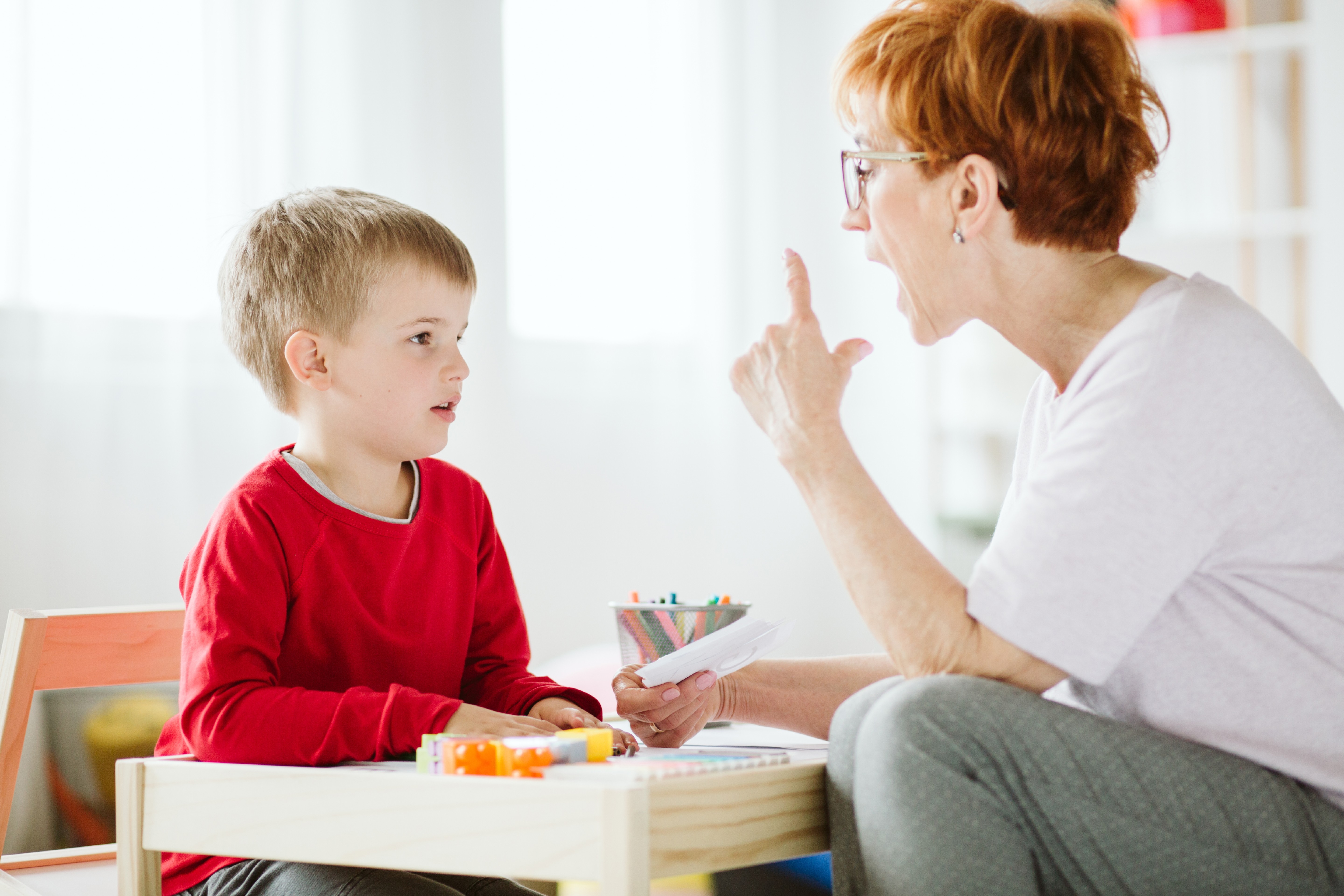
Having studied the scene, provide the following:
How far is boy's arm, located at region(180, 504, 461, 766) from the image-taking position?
946mm

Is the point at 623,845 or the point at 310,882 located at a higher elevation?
the point at 623,845

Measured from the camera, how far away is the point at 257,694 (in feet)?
3.17

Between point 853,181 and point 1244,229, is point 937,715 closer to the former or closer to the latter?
point 853,181

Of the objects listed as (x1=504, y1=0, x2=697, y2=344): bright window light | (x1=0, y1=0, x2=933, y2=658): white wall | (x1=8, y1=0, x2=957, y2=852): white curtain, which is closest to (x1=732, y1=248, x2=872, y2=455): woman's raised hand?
(x1=0, y1=0, x2=933, y2=658): white wall

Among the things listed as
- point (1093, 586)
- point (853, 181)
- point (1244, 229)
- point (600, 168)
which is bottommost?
point (1093, 586)

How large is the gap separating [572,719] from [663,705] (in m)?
0.08

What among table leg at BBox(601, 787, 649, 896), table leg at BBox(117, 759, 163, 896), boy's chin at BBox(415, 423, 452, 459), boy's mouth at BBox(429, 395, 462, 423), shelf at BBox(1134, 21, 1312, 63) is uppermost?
shelf at BBox(1134, 21, 1312, 63)

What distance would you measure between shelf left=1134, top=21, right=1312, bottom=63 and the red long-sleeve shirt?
7.22ft

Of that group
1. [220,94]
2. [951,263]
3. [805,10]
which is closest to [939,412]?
[805,10]

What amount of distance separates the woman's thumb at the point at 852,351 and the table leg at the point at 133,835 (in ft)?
2.12

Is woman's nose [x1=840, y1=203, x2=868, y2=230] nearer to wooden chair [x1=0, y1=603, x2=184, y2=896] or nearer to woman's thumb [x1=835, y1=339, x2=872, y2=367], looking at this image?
woman's thumb [x1=835, y1=339, x2=872, y2=367]

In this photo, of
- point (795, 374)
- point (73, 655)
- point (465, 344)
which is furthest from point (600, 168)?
point (795, 374)

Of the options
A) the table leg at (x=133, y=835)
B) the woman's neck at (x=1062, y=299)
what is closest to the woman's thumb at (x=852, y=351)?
the woman's neck at (x=1062, y=299)

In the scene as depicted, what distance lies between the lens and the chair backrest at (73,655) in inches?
47.6
